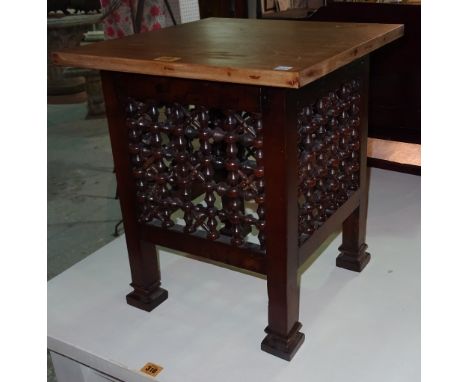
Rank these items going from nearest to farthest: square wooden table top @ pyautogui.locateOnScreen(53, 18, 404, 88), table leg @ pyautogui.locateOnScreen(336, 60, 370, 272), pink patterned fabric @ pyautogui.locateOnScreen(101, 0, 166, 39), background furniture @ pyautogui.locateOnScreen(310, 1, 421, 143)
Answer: square wooden table top @ pyautogui.locateOnScreen(53, 18, 404, 88) → table leg @ pyautogui.locateOnScreen(336, 60, 370, 272) → background furniture @ pyautogui.locateOnScreen(310, 1, 421, 143) → pink patterned fabric @ pyautogui.locateOnScreen(101, 0, 166, 39)

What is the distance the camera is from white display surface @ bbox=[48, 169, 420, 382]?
1.17 m

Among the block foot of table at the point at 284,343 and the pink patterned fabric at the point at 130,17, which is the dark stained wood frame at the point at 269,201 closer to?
the block foot of table at the point at 284,343

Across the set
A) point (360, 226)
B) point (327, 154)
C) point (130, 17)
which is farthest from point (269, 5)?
point (327, 154)

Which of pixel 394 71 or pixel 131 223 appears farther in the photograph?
pixel 394 71

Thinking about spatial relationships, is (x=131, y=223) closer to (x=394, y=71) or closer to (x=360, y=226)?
(x=360, y=226)

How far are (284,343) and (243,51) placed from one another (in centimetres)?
61

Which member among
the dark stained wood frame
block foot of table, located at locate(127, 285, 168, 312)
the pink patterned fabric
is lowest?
block foot of table, located at locate(127, 285, 168, 312)

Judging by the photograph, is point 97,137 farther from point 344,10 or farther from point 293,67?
point 293,67

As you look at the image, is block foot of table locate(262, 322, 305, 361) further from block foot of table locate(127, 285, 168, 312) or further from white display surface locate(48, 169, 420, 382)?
block foot of table locate(127, 285, 168, 312)

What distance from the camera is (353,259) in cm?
150

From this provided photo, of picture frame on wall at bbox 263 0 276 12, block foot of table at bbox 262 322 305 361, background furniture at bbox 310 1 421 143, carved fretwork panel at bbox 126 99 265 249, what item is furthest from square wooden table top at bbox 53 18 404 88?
picture frame on wall at bbox 263 0 276 12

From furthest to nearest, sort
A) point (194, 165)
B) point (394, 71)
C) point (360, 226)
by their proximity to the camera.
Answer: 1. point (394, 71)
2. point (360, 226)
3. point (194, 165)

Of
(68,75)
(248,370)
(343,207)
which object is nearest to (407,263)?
(343,207)

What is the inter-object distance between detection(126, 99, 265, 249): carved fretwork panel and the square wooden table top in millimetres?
107
